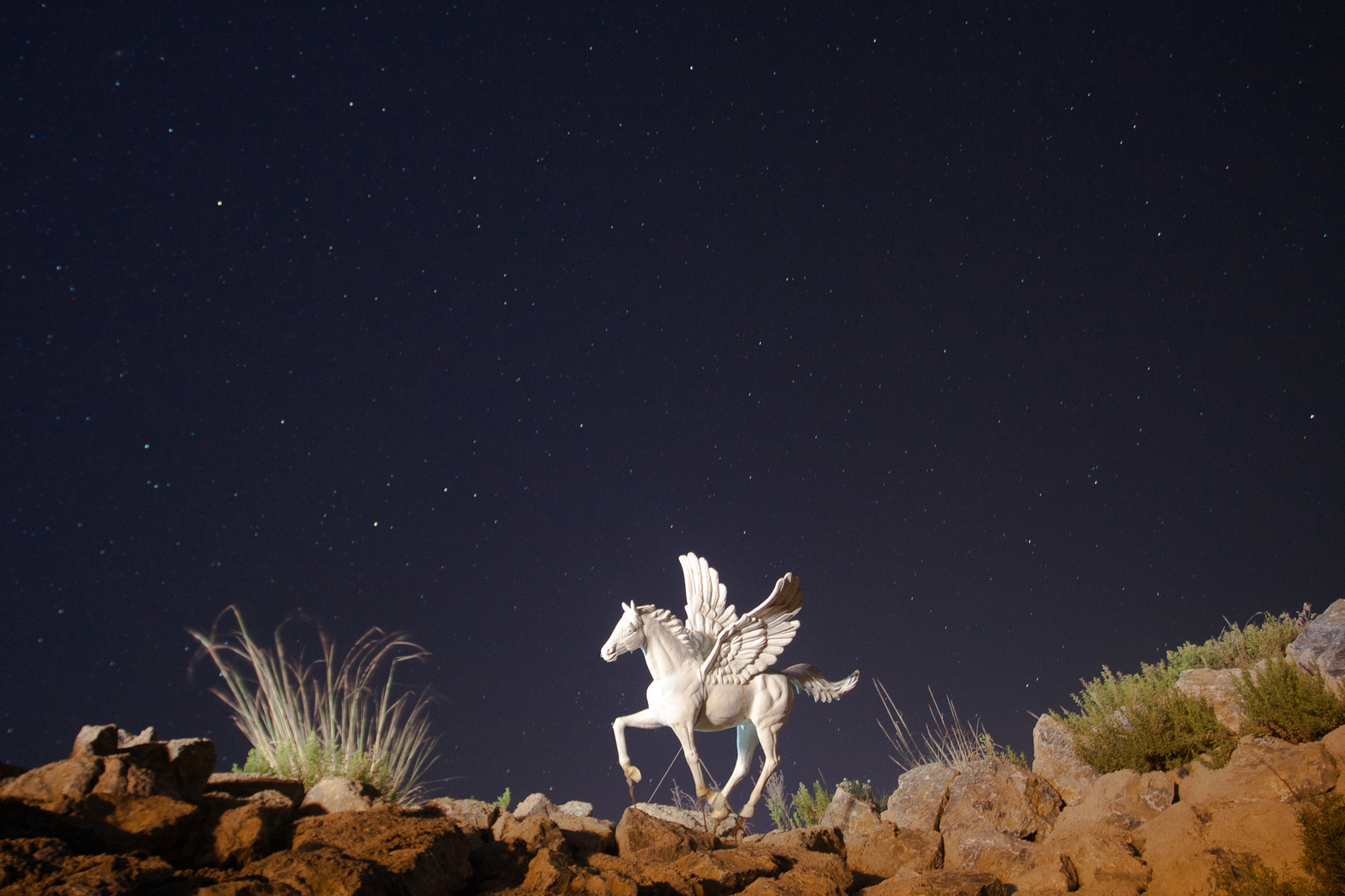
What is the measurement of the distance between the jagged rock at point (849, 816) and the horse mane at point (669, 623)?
2.04 m

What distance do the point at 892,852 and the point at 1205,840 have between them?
1954 millimetres

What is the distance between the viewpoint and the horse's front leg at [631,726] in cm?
700

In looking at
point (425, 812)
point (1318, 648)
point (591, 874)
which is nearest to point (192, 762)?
point (425, 812)

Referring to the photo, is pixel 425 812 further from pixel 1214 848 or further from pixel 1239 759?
pixel 1239 759

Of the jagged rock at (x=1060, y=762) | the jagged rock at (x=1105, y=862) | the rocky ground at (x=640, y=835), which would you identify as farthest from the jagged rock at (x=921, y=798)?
the jagged rock at (x=1105, y=862)

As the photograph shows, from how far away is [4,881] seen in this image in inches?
77.4

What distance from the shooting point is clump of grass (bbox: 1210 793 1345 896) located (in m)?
3.60

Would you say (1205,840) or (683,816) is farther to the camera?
(683,816)

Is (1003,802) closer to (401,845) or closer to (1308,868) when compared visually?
(1308,868)

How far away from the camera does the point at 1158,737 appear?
229 inches

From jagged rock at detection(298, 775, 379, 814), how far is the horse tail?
500 centimetres

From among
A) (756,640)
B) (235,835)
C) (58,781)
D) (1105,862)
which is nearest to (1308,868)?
(1105,862)

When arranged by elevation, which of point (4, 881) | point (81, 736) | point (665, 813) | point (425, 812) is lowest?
point (665, 813)

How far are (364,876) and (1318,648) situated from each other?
8360 mm
